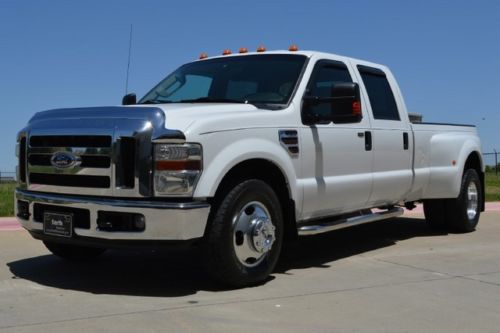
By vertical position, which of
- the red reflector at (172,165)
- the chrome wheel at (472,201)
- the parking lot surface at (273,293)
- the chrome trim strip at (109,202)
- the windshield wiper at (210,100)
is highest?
the windshield wiper at (210,100)

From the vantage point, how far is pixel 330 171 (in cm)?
605

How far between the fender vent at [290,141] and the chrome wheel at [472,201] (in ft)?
13.2

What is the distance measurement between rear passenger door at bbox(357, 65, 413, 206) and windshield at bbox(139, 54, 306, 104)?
116 cm

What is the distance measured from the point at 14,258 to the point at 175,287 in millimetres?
2226

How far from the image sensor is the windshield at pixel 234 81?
19.5 feet

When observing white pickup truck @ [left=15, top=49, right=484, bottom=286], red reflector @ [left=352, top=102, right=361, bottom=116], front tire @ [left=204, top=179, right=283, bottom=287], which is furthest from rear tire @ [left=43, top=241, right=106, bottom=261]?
red reflector @ [left=352, top=102, right=361, bottom=116]

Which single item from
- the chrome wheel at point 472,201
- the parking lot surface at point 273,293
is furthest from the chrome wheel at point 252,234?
the chrome wheel at point 472,201

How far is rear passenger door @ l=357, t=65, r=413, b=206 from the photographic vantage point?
678 centimetres

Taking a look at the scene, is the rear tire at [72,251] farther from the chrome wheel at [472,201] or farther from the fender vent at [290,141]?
the chrome wheel at [472,201]

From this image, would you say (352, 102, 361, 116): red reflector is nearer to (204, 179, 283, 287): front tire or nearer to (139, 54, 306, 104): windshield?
(139, 54, 306, 104): windshield

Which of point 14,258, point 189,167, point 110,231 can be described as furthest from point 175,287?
point 14,258

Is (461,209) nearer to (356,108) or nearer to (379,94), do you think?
(379,94)

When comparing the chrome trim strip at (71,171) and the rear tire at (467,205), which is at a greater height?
the chrome trim strip at (71,171)

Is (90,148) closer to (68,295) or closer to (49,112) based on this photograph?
(49,112)
